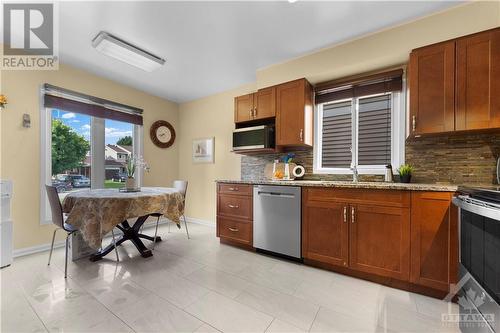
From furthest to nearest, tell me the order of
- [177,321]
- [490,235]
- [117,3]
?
[117,3] < [177,321] < [490,235]

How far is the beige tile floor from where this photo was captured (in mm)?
1412

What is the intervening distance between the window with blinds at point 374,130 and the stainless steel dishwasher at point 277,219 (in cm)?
104

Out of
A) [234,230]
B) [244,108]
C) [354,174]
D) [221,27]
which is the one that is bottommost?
[234,230]

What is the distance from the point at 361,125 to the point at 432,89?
79 centimetres

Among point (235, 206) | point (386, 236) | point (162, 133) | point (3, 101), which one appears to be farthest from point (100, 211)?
point (386, 236)

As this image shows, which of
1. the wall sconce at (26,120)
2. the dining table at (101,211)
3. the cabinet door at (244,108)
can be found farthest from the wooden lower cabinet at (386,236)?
the wall sconce at (26,120)

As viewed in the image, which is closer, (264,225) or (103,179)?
(264,225)

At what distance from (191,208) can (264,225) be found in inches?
89.3

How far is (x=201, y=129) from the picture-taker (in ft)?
13.9

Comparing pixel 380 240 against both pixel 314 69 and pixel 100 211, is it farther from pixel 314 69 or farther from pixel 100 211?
pixel 100 211

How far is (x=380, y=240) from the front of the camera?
1.90 m

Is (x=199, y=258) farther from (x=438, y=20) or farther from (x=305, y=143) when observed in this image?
(x=438, y=20)

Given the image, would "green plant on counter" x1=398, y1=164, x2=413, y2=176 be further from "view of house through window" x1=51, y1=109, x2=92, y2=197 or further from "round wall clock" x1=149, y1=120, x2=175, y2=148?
"view of house through window" x1=51, y1=109, x2=92, y2=197

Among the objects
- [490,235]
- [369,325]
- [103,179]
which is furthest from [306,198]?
[103,179]
